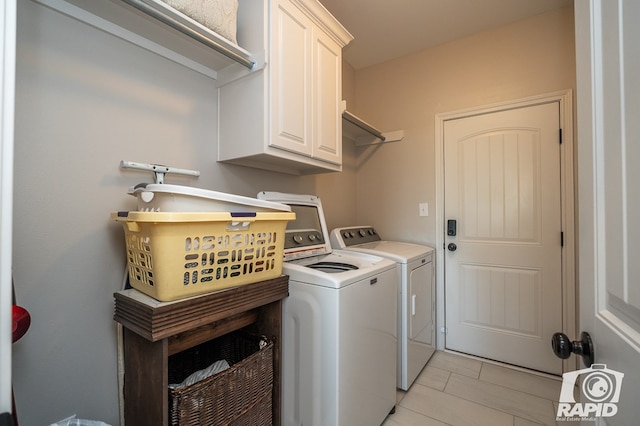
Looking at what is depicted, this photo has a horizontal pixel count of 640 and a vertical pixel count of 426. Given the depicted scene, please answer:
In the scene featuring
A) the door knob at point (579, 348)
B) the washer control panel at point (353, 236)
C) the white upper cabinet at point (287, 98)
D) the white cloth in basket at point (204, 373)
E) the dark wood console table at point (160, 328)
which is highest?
the white upper cabinet at point (287, 98)

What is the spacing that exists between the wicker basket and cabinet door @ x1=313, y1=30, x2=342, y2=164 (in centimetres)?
115

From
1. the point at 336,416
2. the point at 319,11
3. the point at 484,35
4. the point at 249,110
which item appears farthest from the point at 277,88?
the point at 484,35

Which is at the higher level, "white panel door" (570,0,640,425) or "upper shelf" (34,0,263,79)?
"upper shelf" (34,0,263,79)

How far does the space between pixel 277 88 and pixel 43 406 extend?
1.61 m

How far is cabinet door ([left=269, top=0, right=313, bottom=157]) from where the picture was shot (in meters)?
1.42

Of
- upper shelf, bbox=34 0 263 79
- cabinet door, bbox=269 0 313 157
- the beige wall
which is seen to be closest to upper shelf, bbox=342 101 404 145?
the beige wall

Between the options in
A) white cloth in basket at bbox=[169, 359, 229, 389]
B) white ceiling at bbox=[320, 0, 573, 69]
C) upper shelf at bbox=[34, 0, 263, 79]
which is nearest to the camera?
upper shelf at bbox=[34, 0, 263, 79]

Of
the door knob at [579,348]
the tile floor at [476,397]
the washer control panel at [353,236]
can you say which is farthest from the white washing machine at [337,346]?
the door knob at [579,348]

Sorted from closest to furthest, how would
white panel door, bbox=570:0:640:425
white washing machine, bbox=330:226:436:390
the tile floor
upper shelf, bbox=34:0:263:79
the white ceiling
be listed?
white panel door, bbox=570:0:640:425 < upper shelf, bbox=34:0:263:79 < the tile floor < white washing machine, bbox=330:226:436:390 < the white ceiling

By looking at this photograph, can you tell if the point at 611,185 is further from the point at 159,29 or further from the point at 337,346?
the point at 159,29

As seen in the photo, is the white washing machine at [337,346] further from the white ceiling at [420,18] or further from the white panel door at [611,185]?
the white ceiling at [420,18]

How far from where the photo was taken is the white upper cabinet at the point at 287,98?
1403 millimetres

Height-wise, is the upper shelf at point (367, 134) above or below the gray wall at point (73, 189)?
above

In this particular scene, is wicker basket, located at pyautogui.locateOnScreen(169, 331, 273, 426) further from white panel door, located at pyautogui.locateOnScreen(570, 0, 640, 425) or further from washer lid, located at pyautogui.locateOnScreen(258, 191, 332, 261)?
white panel door, located at pyautogui.locateOnScreen(570, 0, 640, 425)
